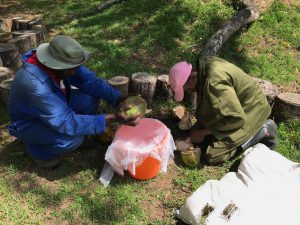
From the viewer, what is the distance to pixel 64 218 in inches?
123

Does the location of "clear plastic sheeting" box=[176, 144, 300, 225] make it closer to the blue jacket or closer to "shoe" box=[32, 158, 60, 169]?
the blue jacket

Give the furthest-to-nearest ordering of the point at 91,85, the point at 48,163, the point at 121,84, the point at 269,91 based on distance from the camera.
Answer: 1. the point at 269,91
2. the point at 121,84
3. the point at 91,85
4. the point at 48,163

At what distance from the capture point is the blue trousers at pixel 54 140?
3258 mm

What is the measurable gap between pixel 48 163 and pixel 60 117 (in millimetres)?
690

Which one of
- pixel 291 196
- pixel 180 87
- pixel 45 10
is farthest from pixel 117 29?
pixel 291 196

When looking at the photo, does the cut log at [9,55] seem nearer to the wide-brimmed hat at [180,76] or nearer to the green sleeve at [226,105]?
the wide-brimmed hat at [180,76]

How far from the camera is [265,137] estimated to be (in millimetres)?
3855

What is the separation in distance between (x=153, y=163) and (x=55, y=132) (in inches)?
37.6

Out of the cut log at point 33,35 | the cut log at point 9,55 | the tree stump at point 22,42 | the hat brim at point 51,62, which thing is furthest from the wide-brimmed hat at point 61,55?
the cut log at point 33,35

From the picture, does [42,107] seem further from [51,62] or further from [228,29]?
[228,29]

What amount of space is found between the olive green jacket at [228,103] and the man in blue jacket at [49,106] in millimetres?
846

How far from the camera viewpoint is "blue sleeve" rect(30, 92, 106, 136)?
3021mm

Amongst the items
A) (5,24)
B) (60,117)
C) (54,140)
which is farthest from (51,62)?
(5,24)

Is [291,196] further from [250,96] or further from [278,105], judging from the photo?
[278,105]
